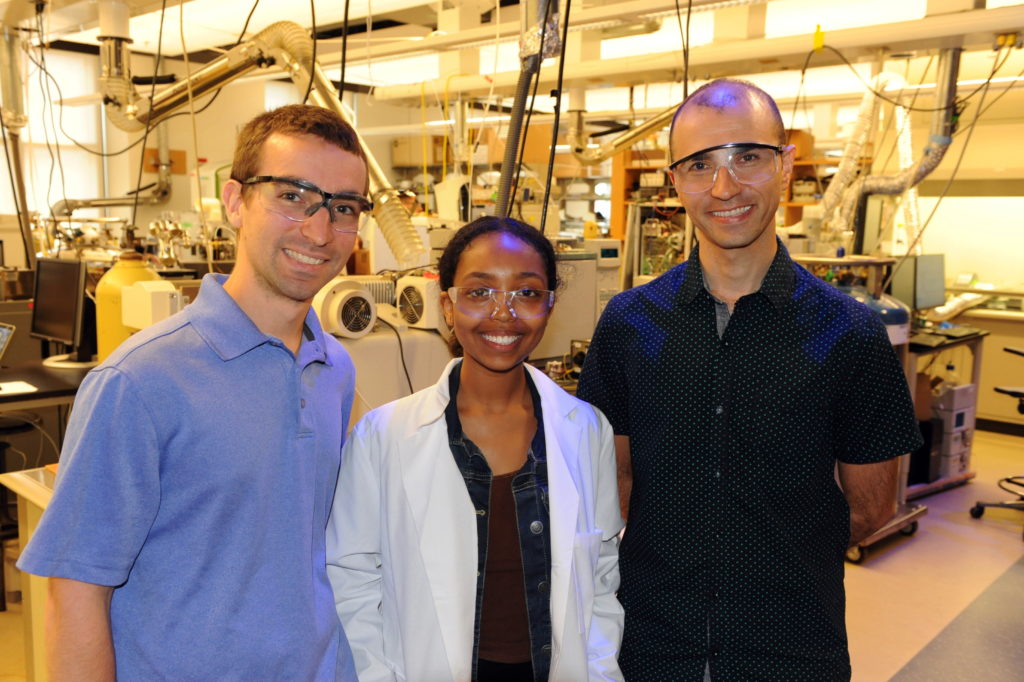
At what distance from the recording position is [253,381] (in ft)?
3.57

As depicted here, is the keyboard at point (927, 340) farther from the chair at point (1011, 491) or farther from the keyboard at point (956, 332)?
the chair at point (1011, 491)

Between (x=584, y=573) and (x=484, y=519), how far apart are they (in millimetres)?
183

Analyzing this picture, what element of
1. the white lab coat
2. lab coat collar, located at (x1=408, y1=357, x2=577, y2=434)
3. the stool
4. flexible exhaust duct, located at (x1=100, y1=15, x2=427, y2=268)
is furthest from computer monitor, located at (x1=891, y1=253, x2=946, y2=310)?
the stool

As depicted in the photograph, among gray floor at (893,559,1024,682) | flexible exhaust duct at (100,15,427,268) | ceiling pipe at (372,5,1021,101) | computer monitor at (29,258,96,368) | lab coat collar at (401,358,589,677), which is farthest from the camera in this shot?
computer monitor at (29,258,96,368)

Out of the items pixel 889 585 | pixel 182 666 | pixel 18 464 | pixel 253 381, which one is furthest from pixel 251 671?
pixel 18 464

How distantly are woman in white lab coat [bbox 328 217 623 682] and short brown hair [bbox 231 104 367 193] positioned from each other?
32cm

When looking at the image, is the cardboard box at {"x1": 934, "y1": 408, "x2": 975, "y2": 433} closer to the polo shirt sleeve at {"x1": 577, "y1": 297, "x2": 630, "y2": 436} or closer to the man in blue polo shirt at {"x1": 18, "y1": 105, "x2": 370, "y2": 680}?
the polo shirt sleeve at {"x1": 577, "y1": 297, "x2": 630, "y2": 436}

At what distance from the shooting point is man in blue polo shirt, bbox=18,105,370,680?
3.17 feet

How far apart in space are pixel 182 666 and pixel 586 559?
23.7 inches

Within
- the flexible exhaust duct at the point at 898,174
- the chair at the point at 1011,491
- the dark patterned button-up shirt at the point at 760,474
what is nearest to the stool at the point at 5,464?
the dark patterned button-up shirt at the point at 760,474

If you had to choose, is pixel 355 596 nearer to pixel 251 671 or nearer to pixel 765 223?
pixel 251 671

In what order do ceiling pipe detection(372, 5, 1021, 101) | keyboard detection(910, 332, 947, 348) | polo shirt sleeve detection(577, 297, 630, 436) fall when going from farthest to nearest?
keyboard detection(910, 332, 947, 348) → ceiling pipe detection(372, 5, 1021, 101) → polo shirt sleeve detection(577, 297, 630, 436)

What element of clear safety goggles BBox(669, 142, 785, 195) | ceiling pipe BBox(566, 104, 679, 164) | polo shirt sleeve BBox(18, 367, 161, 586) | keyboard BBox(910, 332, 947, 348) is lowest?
keyboard BBox(910, 332, 947, 348)

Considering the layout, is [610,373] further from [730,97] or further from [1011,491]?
[1011,491]
